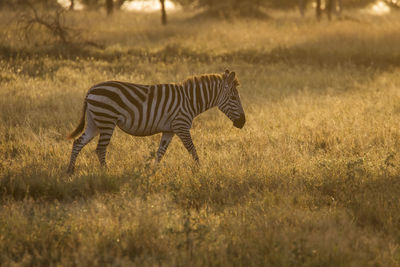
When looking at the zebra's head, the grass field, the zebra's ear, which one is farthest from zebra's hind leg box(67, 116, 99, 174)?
the zebra's ear

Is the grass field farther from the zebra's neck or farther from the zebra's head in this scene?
the zebra's neck

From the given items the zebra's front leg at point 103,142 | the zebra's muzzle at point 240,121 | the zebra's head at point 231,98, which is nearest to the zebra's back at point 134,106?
the zebra's front leg at point 103,142

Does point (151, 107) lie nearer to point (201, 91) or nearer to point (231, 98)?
point (201, 91)

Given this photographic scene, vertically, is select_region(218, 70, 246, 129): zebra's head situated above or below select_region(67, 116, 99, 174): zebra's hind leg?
above

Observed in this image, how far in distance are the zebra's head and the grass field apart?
610 mm

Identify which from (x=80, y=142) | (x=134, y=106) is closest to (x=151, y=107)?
(x=134, y=106)

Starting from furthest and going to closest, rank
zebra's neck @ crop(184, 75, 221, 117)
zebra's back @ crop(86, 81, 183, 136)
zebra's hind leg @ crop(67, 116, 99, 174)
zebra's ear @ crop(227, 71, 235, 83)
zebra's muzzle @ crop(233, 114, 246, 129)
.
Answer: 1. zebra's muzzle @ crop(233, 114, 246, 129)
2. zebra's ear @ crop(227, 71, 235, 83)
3. zebra's neck @ crop(184, 75, 221, 117)
4. zebra's hind leg @ crop(67, 116, 99, 174)
5. zebra's back @ crop(86, 81, 183, 136)

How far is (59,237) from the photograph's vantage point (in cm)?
463

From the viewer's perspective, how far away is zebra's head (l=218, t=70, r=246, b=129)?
294 inches

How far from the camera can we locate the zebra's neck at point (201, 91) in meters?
7.28

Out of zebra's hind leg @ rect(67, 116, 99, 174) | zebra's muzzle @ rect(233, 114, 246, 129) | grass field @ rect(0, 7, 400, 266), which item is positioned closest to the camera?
grass field @ rect(0, 7, 400, 266)

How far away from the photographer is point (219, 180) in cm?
641

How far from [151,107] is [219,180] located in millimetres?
1507

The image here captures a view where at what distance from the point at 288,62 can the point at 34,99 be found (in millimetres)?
9661
